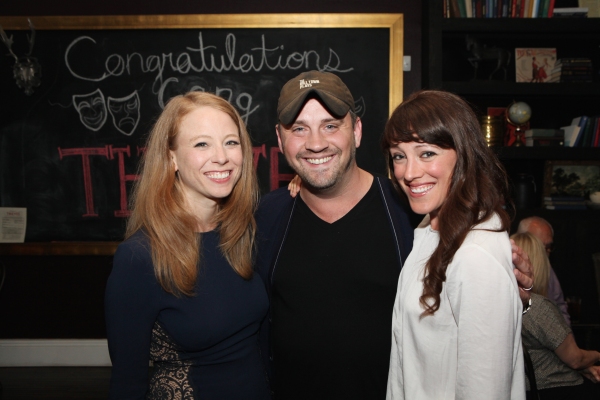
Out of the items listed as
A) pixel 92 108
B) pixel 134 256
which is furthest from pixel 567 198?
pixel 92 108

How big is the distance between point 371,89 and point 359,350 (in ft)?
8.36

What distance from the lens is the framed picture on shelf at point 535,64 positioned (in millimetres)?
3707

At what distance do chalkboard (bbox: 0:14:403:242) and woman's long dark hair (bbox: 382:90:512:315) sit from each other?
2.40m

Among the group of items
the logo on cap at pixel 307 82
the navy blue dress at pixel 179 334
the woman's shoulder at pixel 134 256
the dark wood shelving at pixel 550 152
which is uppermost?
the logo on cap at pixel 307 82

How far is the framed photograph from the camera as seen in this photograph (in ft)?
12.0

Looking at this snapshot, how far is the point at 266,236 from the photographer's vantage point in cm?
188

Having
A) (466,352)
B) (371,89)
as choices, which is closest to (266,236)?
(466,352)

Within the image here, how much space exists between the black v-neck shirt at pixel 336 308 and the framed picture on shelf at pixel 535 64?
2545 millimetres

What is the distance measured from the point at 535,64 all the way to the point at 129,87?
3.09m

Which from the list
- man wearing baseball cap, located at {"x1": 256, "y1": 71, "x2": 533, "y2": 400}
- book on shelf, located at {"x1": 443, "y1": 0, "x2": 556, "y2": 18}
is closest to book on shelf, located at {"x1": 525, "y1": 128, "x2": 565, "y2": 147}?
book on shelf, located at {"x1": 443, "y1": 0, "x2": 556, "y2": 18}

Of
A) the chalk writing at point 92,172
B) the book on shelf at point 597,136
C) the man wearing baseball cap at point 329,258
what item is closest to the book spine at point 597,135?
the book on shelf at point 597,136

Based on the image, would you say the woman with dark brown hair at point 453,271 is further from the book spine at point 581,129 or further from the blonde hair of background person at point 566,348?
the book spine at point 581,129

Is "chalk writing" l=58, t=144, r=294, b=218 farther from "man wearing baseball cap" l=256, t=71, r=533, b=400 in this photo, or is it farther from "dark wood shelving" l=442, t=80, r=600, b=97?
"man wearing baseball cap" l=256, t=71, r=533, b=400

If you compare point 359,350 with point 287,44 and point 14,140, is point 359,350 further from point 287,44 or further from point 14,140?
point 14,140
